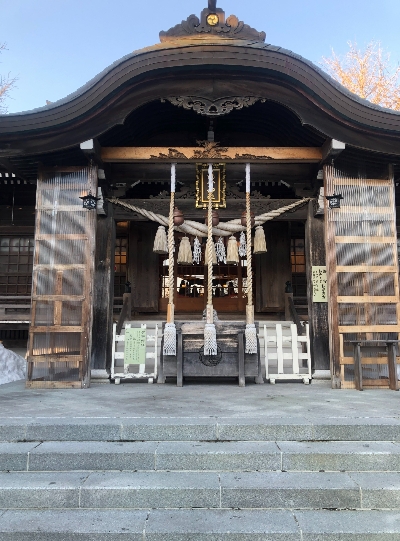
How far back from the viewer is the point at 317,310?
8.59 m

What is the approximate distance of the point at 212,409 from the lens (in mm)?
5480

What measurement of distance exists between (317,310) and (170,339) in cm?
316

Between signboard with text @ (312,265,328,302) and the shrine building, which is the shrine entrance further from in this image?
signboard with text @ (312,265,328,302)

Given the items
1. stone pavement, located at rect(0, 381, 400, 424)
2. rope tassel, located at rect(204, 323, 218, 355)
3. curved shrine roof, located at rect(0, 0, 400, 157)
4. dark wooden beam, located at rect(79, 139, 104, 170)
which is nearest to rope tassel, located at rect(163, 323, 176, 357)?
rope tassel, located at rect(204, 323, 218, 355)

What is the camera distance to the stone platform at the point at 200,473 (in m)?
3.31

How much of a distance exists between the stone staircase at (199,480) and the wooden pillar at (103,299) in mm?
3692

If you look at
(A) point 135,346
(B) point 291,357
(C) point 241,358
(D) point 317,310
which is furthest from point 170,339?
(D) point 317,310

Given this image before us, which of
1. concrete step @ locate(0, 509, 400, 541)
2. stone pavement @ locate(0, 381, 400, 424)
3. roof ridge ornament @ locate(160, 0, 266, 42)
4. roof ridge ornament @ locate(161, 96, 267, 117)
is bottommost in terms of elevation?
concrete step @ locate(0, 509, 400, 541)

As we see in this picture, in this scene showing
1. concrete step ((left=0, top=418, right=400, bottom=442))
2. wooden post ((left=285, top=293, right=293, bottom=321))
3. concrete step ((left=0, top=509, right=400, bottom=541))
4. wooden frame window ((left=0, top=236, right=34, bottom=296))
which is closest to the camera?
concrete step ((left=0, top=509, right=400, bottom=541))

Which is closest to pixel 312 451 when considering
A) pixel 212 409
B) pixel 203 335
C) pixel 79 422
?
pixel 212 409

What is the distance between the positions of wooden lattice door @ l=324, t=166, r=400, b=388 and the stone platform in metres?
1.98

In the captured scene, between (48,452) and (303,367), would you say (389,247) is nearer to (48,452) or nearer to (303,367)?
(303,367)

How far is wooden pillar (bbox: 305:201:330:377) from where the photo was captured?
8422 mm

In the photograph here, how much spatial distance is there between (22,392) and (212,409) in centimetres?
350
